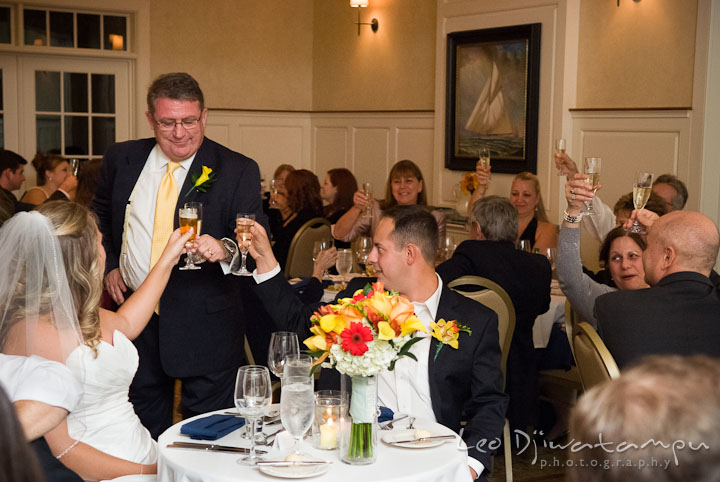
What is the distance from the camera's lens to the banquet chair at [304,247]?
19.5 feet

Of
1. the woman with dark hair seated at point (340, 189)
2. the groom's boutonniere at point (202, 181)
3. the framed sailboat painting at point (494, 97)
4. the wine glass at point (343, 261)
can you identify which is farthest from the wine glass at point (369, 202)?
the groom's boutonniere at point (202, 181)

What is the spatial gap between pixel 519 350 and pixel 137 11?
6934mm

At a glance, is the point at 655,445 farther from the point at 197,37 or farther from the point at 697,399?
the point at 197,37

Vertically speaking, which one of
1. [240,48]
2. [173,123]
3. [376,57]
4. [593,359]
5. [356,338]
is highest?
[240,48]

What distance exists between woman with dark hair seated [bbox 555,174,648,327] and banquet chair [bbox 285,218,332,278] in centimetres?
220

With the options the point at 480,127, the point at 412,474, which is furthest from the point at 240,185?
the point at 480,127

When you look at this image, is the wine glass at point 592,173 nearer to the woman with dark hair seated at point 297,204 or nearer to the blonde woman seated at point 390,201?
the blonde woman seated at point 390,201

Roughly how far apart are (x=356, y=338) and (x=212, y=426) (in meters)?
0.57

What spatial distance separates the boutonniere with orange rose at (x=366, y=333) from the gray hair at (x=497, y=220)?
2.34 metres

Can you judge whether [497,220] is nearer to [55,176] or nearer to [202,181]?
[202,181]

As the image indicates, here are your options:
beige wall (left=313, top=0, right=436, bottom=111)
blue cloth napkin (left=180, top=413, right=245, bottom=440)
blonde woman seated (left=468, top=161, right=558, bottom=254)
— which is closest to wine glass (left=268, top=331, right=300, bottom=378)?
blue cloth napkin (left=180, top=413, right=245, bottom=440)

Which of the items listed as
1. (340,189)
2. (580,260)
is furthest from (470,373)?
(340,189)

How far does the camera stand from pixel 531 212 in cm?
651

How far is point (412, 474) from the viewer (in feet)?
7.24
